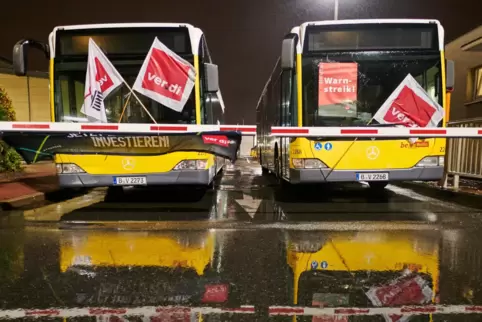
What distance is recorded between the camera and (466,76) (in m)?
16.7

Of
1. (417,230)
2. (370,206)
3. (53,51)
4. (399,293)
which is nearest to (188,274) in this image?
(399,293)

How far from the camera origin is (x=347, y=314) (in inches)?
113

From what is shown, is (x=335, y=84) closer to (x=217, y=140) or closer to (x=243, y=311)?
(x=217, y=140)

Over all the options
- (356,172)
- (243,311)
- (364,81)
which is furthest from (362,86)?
(243,311)

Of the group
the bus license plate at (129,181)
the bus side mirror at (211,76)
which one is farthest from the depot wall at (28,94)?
the bus side mirror at (211,76)

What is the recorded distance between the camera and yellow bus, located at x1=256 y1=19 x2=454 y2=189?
21.9 ft

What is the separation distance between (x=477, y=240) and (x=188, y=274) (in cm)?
391

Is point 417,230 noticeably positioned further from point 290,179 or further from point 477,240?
point 290,179

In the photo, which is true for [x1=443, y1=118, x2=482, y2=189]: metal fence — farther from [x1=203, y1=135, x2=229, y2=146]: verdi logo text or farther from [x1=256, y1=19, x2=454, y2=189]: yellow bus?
[x1=203, y1=135, x2=229, y2=146]: verdi logo text

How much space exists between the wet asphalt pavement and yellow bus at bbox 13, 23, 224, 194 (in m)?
0.81

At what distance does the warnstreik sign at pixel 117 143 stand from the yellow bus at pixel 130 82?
23cm

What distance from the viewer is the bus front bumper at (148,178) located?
21.4 feet

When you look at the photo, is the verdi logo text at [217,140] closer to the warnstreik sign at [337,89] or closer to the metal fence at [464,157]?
the warnstreik sign at [337,89]

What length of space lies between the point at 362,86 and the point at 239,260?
14.2ft
